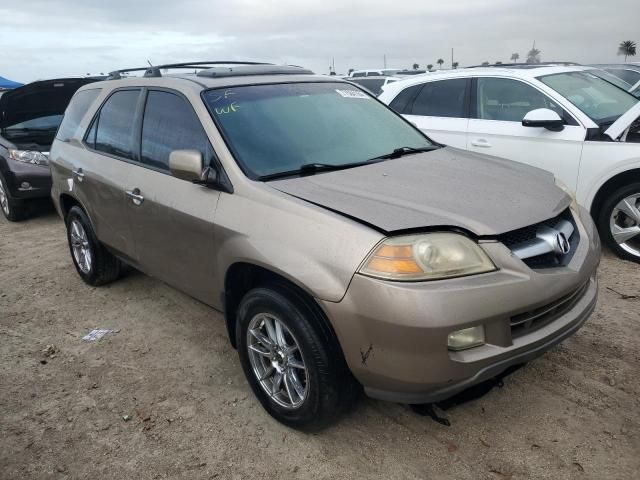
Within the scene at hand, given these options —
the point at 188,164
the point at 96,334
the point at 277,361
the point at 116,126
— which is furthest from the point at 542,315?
the point at 116,126

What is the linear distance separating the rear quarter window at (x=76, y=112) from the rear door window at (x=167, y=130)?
1119mm

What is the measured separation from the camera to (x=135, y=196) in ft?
11.6

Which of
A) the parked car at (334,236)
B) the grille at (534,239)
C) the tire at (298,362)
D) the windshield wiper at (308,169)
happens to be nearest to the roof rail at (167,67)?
the parked car at (334,236)

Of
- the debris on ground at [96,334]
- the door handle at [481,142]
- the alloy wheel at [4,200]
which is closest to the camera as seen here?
the debris on ground at [96,334]

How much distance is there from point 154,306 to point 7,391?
132 centimetres

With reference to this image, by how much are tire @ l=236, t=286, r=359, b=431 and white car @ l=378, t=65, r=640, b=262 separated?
290cm

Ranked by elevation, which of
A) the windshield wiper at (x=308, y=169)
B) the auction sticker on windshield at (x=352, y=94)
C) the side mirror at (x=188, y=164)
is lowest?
the windshield wiper at (x=308, y=169)

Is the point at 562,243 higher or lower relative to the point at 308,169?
lower

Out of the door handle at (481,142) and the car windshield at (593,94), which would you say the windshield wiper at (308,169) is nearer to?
the door handle at (481,142)

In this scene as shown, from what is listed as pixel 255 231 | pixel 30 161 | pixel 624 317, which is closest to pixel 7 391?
pixel 255 231

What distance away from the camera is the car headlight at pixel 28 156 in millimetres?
7332

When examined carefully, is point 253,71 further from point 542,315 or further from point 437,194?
point 542,315

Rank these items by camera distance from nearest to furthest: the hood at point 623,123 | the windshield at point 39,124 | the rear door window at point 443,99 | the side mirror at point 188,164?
the side mirror at point 188,164, the hood at point 623,123, the rear door window at point 443,99, the windshield at point 39,124

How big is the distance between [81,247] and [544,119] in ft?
14.0
